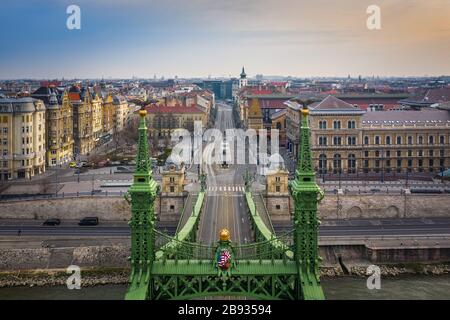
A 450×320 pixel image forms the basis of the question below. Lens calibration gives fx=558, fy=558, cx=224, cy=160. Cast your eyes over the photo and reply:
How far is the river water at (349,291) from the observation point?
20594 millimetres

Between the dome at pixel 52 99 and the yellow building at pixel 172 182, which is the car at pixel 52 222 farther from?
the dome at pixel 52 99

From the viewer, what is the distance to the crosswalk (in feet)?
106

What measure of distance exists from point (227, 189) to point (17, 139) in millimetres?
13895

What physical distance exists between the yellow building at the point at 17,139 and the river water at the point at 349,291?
14.6 metres

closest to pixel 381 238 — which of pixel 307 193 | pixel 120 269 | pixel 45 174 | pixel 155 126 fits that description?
pixel 120 269

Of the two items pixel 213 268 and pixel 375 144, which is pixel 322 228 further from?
pixel 213 268

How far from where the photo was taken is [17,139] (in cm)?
3541

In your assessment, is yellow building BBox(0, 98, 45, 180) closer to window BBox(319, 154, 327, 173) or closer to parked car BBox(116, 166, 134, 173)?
parked car BBox(116, 166, 134, 173)

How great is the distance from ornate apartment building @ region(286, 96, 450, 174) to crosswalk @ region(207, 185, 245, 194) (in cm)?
694

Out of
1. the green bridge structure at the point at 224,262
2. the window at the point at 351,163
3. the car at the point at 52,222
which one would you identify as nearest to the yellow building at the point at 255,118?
the window at the point at 351,163

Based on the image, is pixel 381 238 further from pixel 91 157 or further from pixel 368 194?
pixel 91 157

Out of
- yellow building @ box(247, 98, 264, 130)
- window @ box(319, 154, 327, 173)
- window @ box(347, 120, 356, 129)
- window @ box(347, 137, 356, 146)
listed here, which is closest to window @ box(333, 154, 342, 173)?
window @ box(319, 154, 327, 173)

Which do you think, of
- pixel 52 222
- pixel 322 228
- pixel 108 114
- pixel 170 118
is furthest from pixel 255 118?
pixel 52 222

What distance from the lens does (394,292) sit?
21.0 meters
